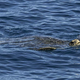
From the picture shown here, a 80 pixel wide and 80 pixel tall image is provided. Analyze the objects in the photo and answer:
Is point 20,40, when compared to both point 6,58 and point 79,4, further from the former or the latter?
point 79,4

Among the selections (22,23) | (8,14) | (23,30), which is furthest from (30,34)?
(8,14)

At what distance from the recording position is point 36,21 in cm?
1773

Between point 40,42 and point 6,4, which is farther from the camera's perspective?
point 6,4

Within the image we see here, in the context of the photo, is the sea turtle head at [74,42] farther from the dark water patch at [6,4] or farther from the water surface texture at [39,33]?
the dark water patch at [6,4]

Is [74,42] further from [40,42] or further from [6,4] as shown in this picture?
[6,4]

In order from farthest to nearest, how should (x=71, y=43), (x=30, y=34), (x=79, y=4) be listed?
(x=79, y=4) < (x=30, y=34) < (x=71, y=43)

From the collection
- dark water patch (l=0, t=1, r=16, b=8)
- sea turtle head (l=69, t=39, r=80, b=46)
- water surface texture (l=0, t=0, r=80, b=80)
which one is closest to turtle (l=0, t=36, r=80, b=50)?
sea turtle head (l=69, t=39, r=80, b=46)

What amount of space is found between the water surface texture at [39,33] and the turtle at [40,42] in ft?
0.77

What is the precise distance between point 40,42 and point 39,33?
1564 millimetres

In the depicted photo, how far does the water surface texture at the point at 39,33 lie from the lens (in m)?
12.0

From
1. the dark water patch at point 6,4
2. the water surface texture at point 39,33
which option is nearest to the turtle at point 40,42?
the water surface texture at point 39,33

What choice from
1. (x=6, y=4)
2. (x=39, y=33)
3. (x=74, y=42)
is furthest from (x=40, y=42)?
(x=6, y=4)

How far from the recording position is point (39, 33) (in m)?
15.9

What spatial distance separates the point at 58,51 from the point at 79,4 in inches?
275
